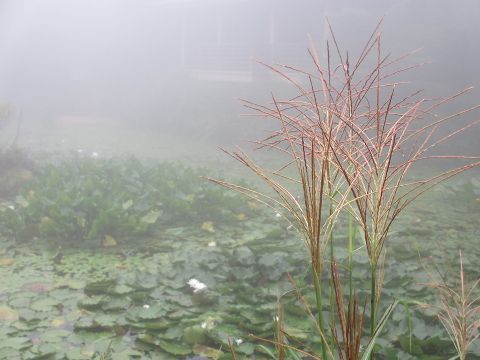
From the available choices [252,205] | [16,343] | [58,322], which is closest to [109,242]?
[58,322]

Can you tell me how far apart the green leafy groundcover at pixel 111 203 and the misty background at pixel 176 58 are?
2.63 meters

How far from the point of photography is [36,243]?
463 centimetres

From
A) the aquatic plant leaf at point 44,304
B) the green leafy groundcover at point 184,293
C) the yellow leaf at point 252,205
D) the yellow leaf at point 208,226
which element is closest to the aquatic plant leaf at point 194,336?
the green leafy groundcover at point 184,293

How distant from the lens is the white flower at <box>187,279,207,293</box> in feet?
11.4

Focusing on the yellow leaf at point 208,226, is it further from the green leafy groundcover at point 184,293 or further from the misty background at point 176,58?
the misty background at point 176,58

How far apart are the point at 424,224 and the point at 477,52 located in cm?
1025

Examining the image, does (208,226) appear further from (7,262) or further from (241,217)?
(7,262)

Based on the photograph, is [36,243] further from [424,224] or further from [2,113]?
[2,113]

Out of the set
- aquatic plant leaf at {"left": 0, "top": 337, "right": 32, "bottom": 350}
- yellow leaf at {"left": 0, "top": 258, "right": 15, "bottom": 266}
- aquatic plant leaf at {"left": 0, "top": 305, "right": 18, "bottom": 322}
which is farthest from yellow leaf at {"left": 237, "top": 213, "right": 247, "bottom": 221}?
aquatic plant leaf at {"left": 0, "top": 337, "right": 32, "bottom": 350}

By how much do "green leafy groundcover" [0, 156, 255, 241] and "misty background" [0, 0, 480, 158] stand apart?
263 cm

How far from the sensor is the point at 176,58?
898 inches

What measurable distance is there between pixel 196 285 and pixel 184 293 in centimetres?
11

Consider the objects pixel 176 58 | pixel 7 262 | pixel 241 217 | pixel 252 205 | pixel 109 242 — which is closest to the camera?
pixel 7 262

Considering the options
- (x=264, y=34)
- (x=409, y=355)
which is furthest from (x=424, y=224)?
(x=264, y=34)
